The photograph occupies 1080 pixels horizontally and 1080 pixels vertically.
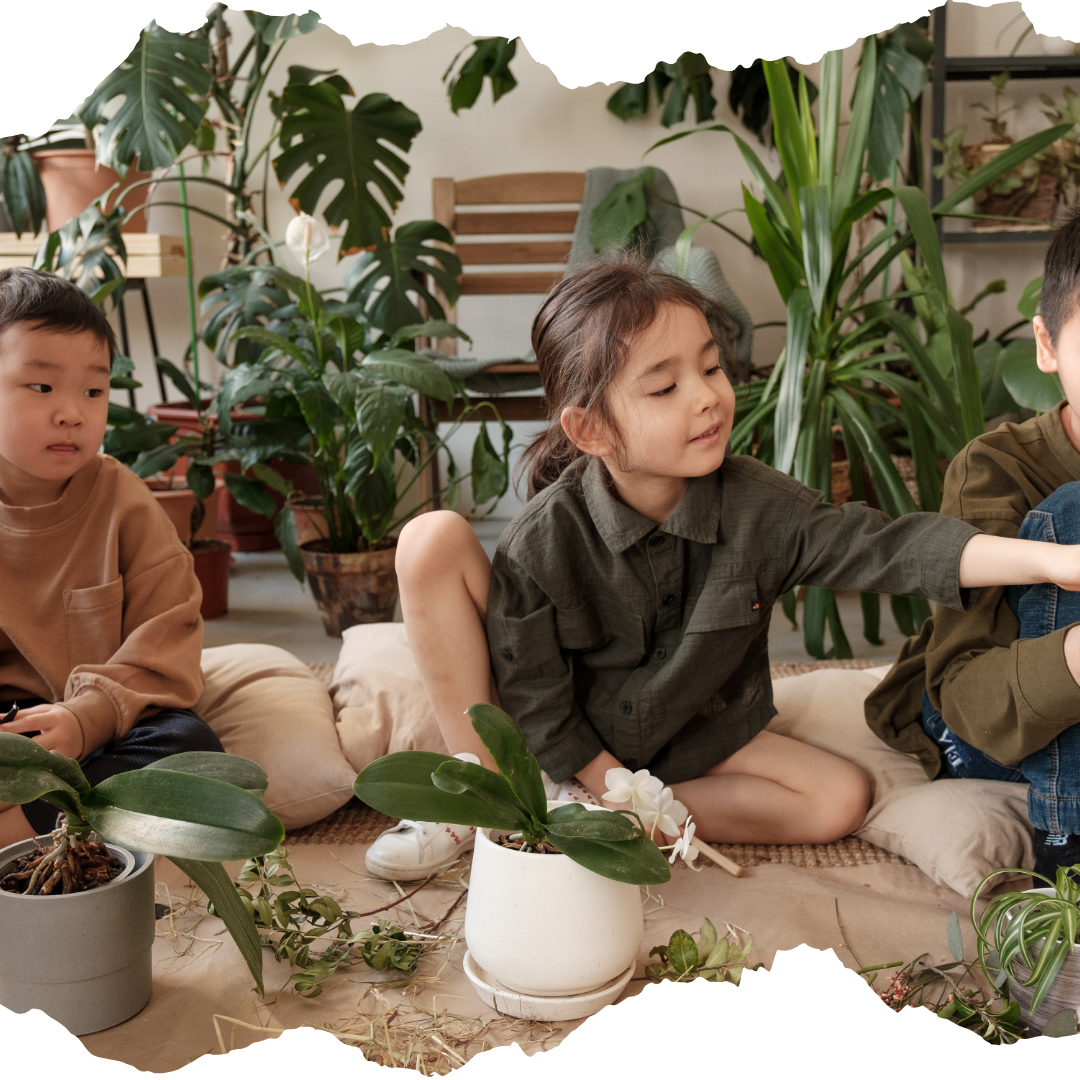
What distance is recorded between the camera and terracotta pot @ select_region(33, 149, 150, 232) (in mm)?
2664

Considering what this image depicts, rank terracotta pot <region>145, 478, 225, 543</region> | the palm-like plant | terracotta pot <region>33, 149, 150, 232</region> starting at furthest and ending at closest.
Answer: terracotta pot <region>33, 149, 150, 232</region>, terracotta pot <region>145, 478, 225, 543</region>, the palm-like plant

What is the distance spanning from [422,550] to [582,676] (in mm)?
225

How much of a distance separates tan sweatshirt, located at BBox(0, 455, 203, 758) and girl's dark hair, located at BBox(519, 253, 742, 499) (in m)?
0.48

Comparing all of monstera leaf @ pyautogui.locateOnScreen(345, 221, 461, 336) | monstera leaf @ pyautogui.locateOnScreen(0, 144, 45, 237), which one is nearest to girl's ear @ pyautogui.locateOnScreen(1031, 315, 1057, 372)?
monstera leaf @ pyautogui.locateOnScreen(345, 221, 461, 336)

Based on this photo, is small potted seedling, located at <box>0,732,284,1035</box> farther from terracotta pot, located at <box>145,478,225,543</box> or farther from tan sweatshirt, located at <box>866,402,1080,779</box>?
terracotta pot, located at <box>145,478,225,543</box>

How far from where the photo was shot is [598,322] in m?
1.10

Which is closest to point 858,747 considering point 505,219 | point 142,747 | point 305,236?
point 142,747

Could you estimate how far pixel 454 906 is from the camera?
1.08 meters

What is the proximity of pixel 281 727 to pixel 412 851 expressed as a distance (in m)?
0.27

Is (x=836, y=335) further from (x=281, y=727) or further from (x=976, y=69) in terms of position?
(x=976, y=69)

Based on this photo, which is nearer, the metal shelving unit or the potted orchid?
the potted orchid

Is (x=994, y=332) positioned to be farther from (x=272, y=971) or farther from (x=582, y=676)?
(x=272, y=971)

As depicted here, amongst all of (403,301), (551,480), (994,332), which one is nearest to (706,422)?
(551,480)

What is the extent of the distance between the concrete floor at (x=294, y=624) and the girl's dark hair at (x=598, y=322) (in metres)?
1.00
